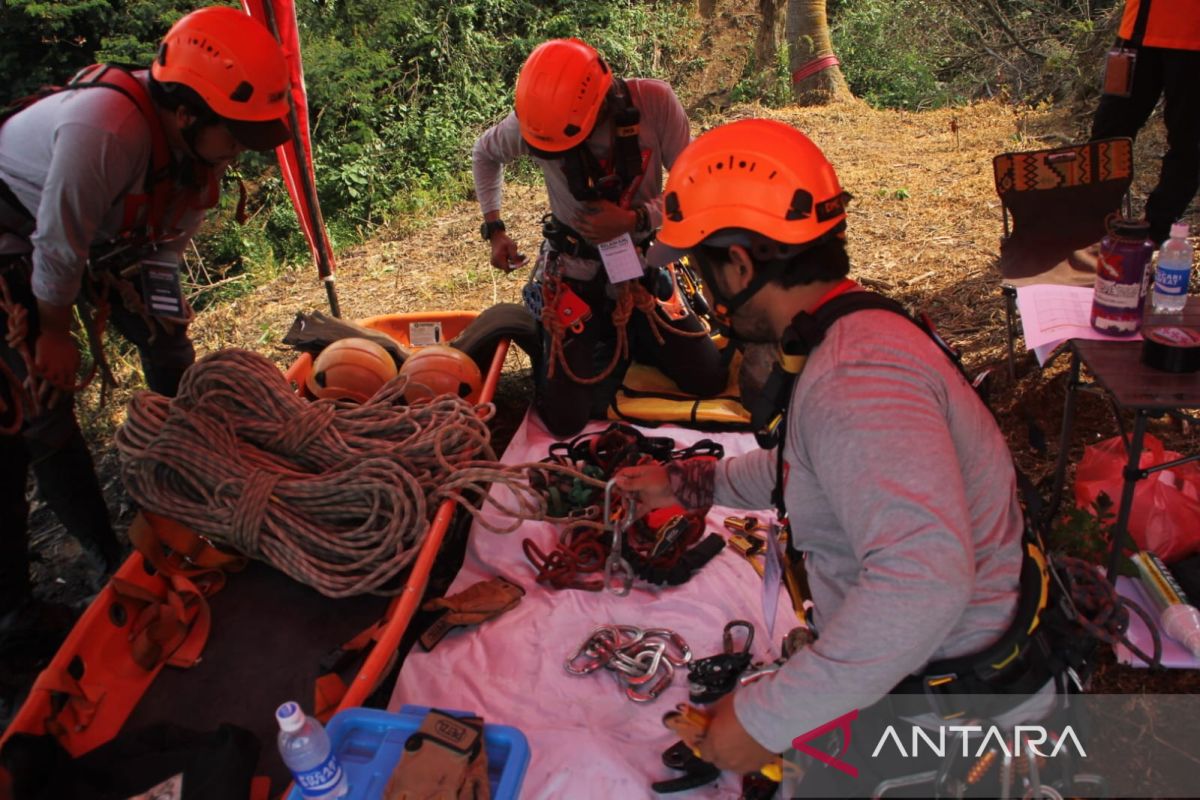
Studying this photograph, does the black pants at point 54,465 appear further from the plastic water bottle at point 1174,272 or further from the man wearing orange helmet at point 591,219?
the plastic water bottle at point 1174,272

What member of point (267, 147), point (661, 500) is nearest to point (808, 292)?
point (661, 500)

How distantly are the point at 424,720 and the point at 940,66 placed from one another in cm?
1346

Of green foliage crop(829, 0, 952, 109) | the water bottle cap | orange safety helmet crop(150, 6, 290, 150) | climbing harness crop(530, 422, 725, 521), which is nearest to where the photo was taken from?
the water bottle cap

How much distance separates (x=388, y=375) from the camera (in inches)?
161

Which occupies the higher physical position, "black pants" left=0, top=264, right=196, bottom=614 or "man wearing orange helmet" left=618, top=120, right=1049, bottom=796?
"man wearing orange helmet" left=618, top=120, right=1049, bottom=796

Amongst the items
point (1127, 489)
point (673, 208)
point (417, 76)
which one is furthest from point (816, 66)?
point (673, 208)

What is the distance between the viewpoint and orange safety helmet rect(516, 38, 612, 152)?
143 inches

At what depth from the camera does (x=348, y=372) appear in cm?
395

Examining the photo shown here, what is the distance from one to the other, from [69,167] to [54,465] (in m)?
1.25

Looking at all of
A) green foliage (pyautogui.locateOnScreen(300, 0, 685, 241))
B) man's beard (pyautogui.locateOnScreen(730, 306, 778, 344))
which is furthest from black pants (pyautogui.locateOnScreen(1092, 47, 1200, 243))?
green foliage (pyautogui.locateOnScreen(300, 0, 685, 241))

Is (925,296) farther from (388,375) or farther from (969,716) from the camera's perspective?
(969,716)

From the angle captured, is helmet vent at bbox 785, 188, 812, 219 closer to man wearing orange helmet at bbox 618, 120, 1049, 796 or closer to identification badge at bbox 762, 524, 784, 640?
man wearing orange helmet at bbox 618, 120, 1049, 796

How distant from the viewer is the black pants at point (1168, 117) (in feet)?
14.6

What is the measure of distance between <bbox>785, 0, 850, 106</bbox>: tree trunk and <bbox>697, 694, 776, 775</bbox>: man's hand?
10568 mm
